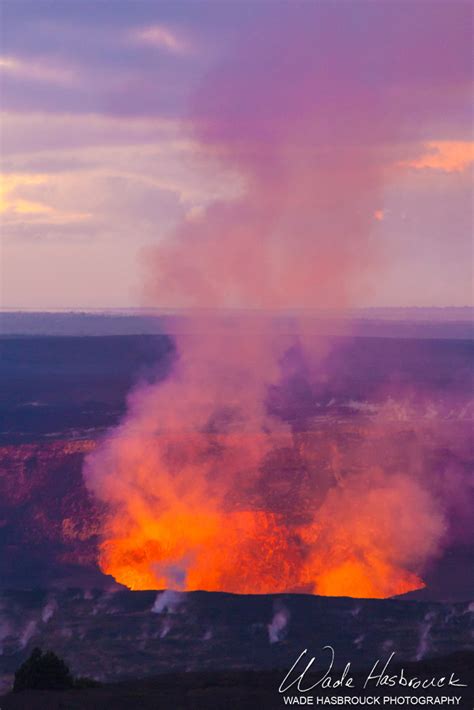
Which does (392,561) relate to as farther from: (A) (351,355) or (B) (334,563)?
(A) (351,355)

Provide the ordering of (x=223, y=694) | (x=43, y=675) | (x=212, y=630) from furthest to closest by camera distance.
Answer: (x=212, y=630), (x=43, y=675), (x=223, y=694)

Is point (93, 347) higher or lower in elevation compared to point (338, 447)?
higher

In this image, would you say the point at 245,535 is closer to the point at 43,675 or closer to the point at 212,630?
the point at 212,630

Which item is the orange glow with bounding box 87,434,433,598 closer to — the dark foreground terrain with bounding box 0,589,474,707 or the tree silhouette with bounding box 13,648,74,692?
the dark foreground terrain with bounding box 0,589,474,707

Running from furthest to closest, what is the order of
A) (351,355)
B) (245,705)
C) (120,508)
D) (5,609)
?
(351,355)
(120,508)
(5,609)
(245,705)

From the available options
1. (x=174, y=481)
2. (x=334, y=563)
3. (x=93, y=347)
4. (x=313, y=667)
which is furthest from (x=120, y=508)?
(x=93, y=347)

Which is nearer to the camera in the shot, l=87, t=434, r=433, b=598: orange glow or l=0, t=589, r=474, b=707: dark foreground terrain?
l=0, t=589, r=474, b=707: dark foreground terrain

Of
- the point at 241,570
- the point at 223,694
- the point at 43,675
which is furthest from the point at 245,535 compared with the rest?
the point at 223,694
